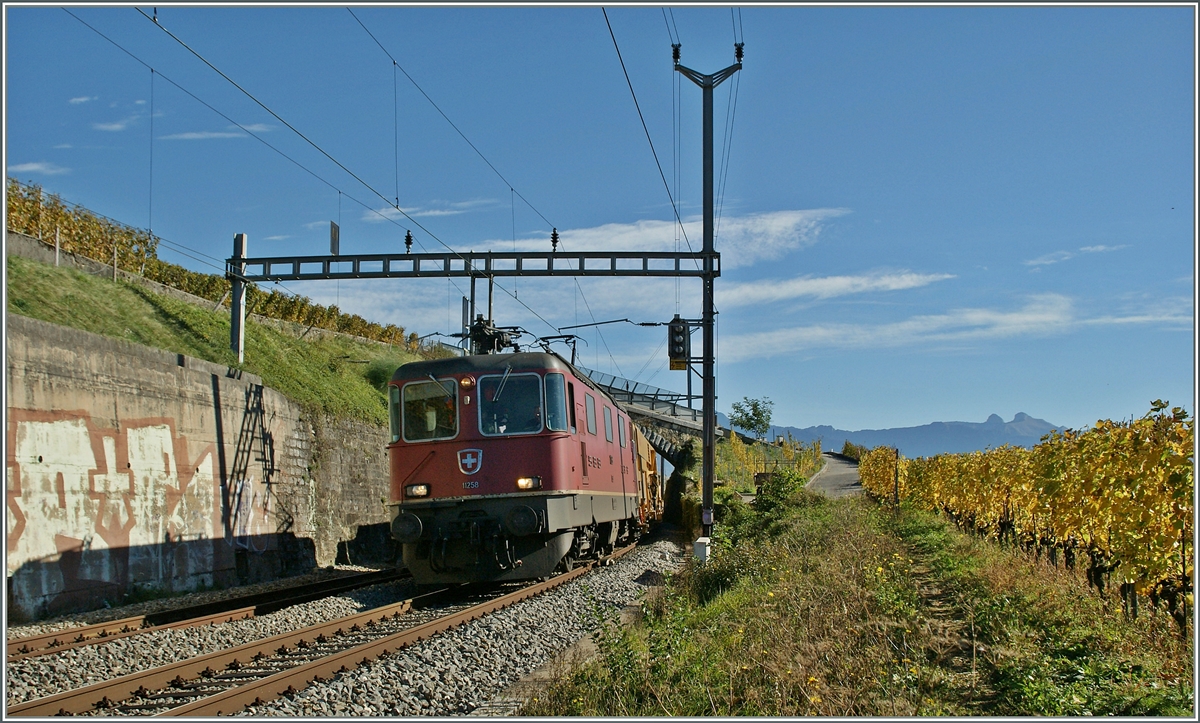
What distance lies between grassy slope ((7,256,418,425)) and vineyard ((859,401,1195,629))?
14.4m

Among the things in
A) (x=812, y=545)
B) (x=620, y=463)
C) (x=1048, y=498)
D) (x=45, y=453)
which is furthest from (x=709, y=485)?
(x=45, y=453)

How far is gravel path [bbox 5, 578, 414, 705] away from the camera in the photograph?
24.1 ft

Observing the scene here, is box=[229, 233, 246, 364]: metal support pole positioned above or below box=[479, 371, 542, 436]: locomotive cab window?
above

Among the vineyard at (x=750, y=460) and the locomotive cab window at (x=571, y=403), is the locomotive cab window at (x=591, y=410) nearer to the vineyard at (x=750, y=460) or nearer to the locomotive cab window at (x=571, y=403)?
the locomotive cab window at (x=571, y=403)

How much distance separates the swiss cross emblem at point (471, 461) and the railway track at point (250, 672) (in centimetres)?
237

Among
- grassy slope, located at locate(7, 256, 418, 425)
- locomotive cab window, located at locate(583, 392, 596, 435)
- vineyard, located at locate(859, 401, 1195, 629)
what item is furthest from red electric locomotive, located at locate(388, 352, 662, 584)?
grassy slope, located at locate(7, 256, 418, 425)

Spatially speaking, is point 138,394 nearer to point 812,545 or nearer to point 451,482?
point 451,482

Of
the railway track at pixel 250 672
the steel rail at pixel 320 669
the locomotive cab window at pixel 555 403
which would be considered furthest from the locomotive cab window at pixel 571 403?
the railway track at pixel 250 672

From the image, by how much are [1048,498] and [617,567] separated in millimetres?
7233

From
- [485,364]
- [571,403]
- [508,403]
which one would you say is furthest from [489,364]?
[571,403]

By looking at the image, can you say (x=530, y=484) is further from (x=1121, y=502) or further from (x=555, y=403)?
(x=1121, y=502)

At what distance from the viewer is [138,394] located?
13.4m

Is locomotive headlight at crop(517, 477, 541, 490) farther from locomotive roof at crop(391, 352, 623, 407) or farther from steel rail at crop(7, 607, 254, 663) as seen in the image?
steel rail at crop(7, 607, 254, 663)

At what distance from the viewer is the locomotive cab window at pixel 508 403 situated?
492 inches
